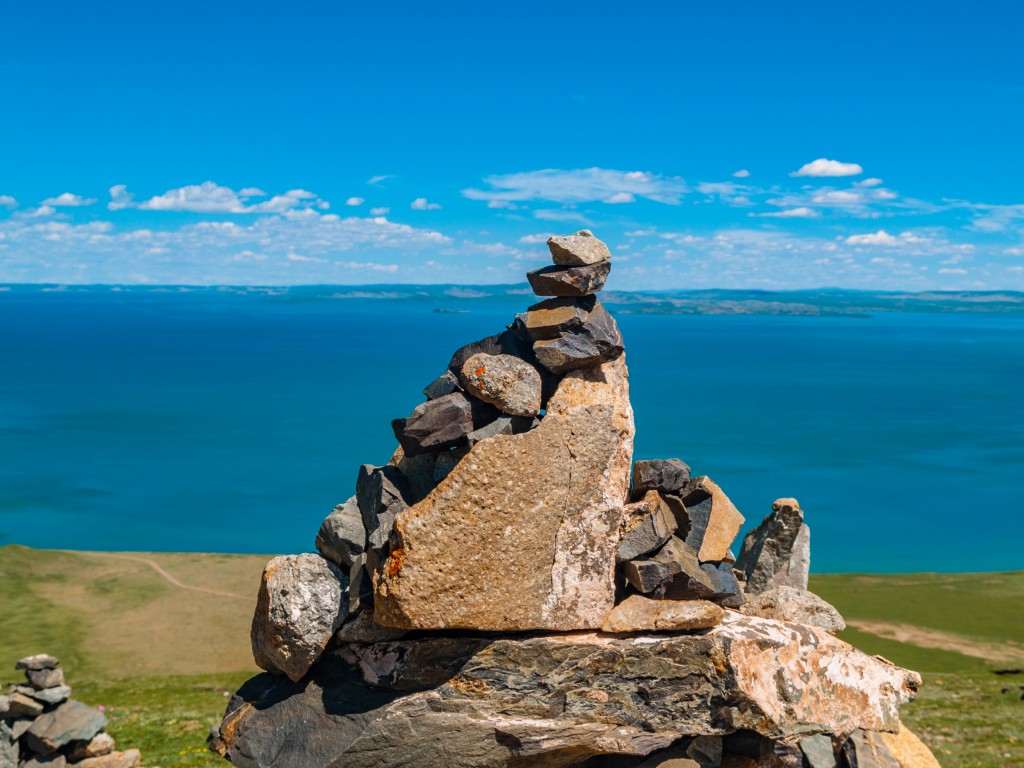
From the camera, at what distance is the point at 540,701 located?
30.6ft

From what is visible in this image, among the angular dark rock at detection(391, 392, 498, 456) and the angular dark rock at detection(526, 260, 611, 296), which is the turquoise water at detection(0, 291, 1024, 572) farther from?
the angular dark rock at detection(391, 392, 498, 456)

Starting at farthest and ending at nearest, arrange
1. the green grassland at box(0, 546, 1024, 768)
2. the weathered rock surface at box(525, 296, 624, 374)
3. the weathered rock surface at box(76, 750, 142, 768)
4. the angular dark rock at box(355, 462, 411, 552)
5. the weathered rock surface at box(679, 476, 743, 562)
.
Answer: the green grassland at box(0, 546, 1024, 768) → the weathered rock surface at box(76, 750, 142, 768) → the weathered rock surface at box(679, 476, 743, 562) → the weathered rock surface at box(525, 296, 624, 374) → the angular dark rock at box(355, 462, 411, 552)

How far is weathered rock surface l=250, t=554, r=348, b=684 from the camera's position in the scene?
948cm

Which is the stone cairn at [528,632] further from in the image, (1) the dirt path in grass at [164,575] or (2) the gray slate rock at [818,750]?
(1) the dirt path in grass at [164,575]

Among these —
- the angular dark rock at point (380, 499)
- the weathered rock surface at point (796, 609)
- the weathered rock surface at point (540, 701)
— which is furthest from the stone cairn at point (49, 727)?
the weathered rock surface at point (796, 609)

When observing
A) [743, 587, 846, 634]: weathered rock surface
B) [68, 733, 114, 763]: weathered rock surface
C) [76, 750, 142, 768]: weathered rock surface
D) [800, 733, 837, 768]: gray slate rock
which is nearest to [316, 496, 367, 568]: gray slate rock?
[743, 587, 846, 634]: weathered rock surface

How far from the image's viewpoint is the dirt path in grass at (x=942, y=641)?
3675cm

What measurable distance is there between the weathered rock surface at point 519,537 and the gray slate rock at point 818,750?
9.53 feet

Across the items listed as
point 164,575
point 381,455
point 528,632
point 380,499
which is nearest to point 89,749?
point 380,499

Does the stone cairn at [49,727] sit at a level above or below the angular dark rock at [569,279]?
below

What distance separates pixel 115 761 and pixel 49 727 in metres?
1.50

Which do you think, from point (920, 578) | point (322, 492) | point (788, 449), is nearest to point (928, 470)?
point (788, 449)

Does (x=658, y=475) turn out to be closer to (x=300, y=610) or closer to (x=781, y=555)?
(x=781, y=555)

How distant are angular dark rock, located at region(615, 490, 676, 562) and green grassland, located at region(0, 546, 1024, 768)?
13.7 meters
